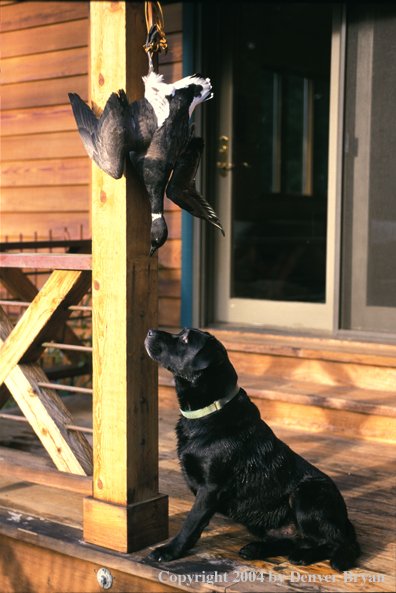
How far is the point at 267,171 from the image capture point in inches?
198

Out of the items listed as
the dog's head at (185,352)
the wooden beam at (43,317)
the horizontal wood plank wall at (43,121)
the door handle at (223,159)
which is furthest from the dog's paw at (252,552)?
the horizontal wood plank wall at (43,121)

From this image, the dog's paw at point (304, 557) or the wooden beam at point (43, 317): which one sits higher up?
the wooden beam at point (43, 317)

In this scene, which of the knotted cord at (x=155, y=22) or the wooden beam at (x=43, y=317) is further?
the wooden beam at (x=43, y=317)

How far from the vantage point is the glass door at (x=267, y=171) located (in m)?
4.70

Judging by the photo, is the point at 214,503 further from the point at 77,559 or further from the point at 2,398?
the point at 2,398

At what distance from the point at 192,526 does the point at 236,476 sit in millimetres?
213

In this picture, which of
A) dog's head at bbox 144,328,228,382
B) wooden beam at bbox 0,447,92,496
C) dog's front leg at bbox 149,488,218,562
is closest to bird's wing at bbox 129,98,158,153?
dog's head at bbox 144,328,228,382

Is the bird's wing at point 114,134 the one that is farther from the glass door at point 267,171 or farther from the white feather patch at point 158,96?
the glass door at point 267,171

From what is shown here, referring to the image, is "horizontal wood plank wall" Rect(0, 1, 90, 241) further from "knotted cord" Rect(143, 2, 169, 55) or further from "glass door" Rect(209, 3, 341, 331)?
"knotted cord" Rect(143, 2, 169, 55)

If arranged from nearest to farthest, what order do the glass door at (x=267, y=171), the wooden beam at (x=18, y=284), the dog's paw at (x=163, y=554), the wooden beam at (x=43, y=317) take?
the dog's paw at (x=163, y=554) → the wooden beam at (x=43, y=317) → the wooden beam at (x=18, y=284) → the glass door at (x=267, y=171)

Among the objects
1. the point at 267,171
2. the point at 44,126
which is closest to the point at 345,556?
the point at 267,171

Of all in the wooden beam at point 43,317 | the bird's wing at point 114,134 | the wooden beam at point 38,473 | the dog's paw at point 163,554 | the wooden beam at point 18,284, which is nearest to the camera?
the bird's wing at point 114,134

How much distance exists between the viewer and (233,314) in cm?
479

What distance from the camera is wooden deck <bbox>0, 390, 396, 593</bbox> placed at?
2.05 metres
